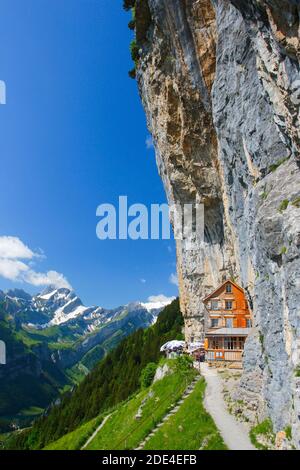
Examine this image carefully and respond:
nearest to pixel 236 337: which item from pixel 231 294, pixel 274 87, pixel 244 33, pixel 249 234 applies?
pixel 231 294

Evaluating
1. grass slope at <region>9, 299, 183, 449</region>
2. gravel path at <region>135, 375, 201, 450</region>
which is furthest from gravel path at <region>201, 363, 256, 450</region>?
grass slope at <region>9, 299, 183, 449</region>

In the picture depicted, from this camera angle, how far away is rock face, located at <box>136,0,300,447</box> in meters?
17.5

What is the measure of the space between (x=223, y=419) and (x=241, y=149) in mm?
19847

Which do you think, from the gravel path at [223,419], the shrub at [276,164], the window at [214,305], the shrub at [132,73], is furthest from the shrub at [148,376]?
the shrub at [132,73]

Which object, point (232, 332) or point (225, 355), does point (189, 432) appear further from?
point (232, 332)

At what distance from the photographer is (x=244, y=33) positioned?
27.5m

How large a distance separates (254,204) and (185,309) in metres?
34.4

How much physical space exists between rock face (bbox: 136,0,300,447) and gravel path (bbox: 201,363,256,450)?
1.76 metres

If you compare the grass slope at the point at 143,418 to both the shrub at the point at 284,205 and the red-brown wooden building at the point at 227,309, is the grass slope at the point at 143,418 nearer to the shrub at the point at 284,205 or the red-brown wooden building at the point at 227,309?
the red-brown wooden building at the point at 227,309

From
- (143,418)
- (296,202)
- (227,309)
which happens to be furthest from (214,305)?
(296,202)

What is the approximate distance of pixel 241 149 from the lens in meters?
29.2
